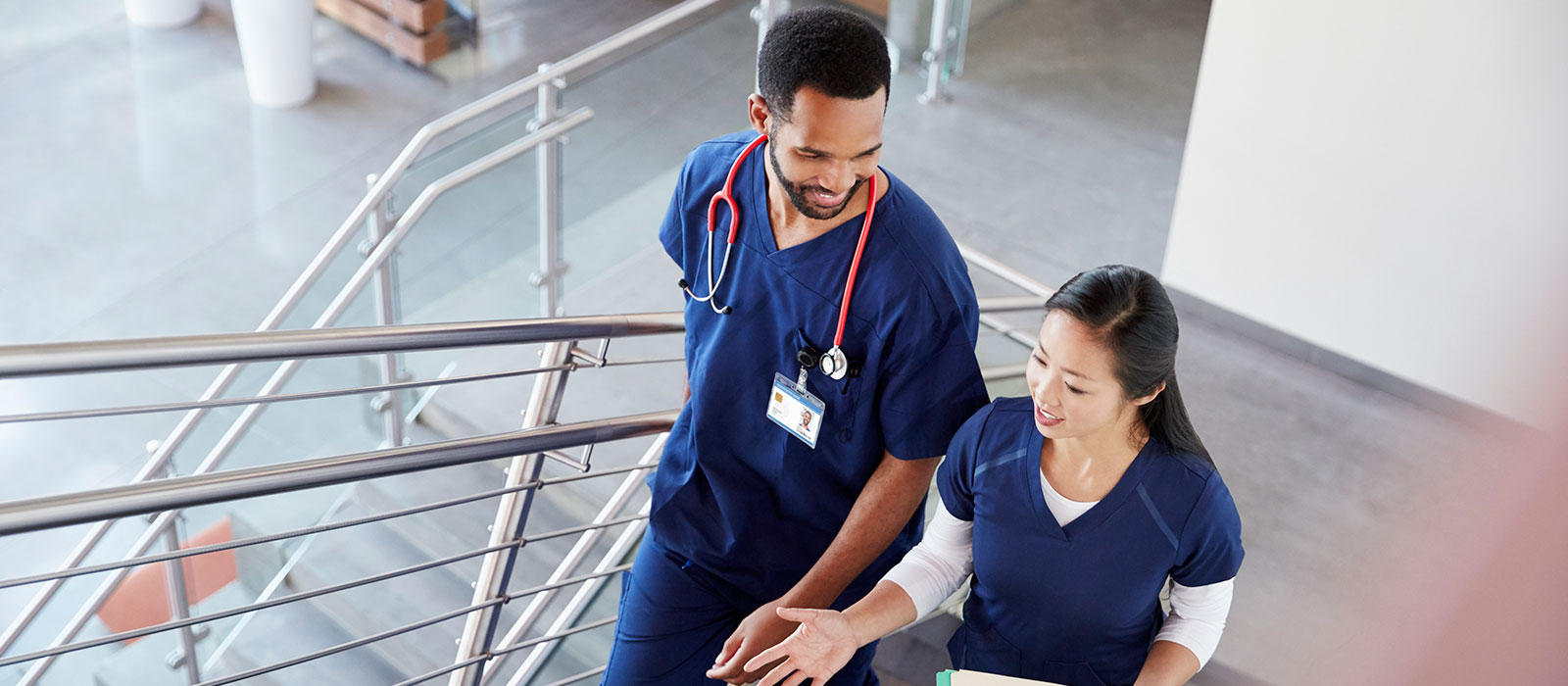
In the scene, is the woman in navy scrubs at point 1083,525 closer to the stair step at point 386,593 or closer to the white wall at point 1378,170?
the stair step at point 386,593

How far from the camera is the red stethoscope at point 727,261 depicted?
171cm

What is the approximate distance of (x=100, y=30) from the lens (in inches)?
259

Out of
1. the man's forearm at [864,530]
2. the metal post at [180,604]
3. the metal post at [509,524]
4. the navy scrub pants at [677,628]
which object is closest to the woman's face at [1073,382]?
the man's forearm at [864,530]

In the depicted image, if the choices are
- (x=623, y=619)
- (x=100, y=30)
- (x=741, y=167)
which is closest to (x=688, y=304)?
(x=741, y=167)

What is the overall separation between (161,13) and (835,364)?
6.08 m

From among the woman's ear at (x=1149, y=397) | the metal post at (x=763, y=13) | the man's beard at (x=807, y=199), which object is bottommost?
the metal post at (x=763, y=13)

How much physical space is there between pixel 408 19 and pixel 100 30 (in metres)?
1.73

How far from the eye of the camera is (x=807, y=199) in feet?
5.59

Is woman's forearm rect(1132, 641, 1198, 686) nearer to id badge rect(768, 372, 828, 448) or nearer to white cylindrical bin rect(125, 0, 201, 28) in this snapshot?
id badge rect(768, 372, 828, 448)

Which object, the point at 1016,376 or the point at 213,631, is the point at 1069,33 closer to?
the point at 1016,376

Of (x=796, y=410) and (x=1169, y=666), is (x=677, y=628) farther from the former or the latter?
(x=1169, y=666)

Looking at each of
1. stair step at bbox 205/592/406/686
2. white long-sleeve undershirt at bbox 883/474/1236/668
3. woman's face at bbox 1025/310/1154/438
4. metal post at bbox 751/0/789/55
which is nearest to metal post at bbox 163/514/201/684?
stair step at bbox 205/592/406/686

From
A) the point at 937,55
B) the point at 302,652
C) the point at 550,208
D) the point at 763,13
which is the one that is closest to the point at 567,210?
the point at 550,208

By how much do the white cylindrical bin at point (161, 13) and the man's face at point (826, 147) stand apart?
5.95 m
